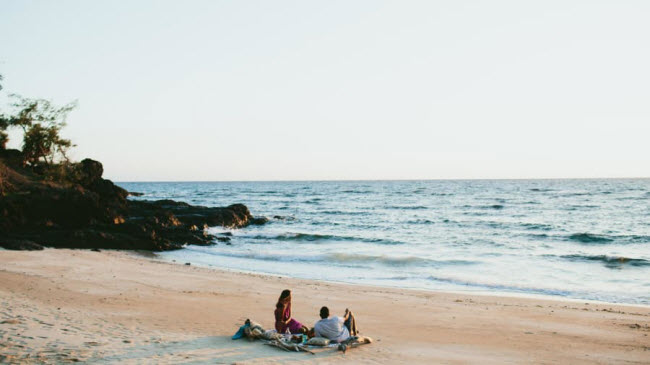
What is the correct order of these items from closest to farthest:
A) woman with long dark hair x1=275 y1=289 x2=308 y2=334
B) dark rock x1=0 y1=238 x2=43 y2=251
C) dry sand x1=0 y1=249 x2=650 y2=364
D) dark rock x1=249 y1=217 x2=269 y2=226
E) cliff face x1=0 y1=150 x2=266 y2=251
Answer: dry sand x1=0 y1=249 x2=650 y2=364, woman with long dark hair x1=275 y1=289 x2=308 y2=334, dark rock x1=0 y1=238 x2=43 y2=251, cliff face x1=0 y1=150 x2=266 y2=251, dark rock x1=249 y1=217 x2=269 y2=226

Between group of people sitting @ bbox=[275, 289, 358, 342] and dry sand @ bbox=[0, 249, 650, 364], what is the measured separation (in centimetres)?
48

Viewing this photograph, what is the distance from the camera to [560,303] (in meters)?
15.8

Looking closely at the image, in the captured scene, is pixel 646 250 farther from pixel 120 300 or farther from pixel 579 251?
pixel 120 300

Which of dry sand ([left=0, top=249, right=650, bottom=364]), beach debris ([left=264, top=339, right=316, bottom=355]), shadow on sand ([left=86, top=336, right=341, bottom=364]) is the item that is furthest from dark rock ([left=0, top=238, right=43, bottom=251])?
beach debris ([left=264, top=339, right=316, bottom=355])

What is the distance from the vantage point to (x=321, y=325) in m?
10.2

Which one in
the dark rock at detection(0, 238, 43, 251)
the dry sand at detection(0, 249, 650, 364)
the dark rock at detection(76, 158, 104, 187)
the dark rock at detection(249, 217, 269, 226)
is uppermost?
the dark rock at detection(76, 158, 104, 187)

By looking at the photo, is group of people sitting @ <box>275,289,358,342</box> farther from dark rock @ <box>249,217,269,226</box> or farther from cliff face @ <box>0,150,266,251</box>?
dark rock @ <box>249,217,269,226</box>

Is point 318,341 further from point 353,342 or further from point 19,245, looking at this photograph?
point 19,245

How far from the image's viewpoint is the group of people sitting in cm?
1012

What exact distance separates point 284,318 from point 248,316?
2.52m

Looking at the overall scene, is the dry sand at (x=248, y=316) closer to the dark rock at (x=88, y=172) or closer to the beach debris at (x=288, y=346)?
the beach debris at (x=288, y=346)

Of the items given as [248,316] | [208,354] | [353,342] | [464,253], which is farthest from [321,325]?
[464,253]

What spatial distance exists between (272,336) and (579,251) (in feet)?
81.2

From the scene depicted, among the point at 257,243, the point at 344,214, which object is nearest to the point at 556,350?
the point at 257,243
